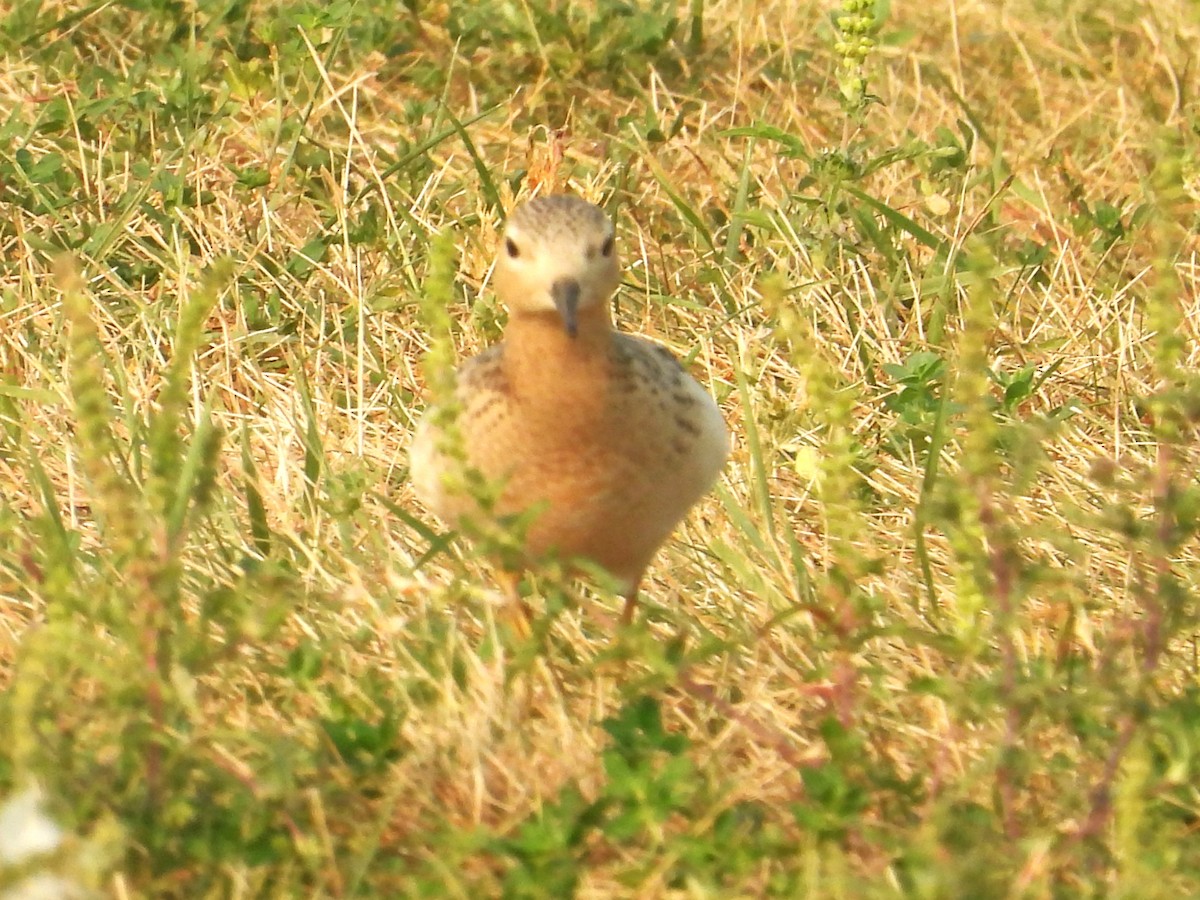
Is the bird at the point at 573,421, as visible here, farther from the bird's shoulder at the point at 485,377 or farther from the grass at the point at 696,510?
the grass at the point at 696,510

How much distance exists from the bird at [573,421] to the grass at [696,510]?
0.67 ft

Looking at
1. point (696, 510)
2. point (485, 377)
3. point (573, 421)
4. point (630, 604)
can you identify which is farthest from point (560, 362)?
point (696, 510)

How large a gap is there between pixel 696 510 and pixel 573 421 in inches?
37.8

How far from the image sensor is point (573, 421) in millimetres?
3961

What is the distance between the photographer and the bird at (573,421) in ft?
12.9

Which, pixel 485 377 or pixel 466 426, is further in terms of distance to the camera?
pixel 485 377

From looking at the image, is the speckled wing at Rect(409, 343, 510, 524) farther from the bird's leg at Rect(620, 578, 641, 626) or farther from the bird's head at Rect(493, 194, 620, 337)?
the bird's leg at Rect(620, 578, 641, 626)

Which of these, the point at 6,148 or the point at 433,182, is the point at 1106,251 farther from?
the point at 6,148

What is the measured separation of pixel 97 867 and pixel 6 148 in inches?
147

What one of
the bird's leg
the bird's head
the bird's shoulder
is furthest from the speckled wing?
the bird's leg

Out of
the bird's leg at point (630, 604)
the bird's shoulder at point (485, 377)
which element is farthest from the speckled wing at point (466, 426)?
the bird's leg at point (630, 604)

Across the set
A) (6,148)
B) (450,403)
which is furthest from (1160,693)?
(6,148)

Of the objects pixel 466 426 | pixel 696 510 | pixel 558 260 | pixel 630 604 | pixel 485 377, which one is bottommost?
pixel 630 604

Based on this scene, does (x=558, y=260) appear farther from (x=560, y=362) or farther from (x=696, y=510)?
(x=696, y=510)
